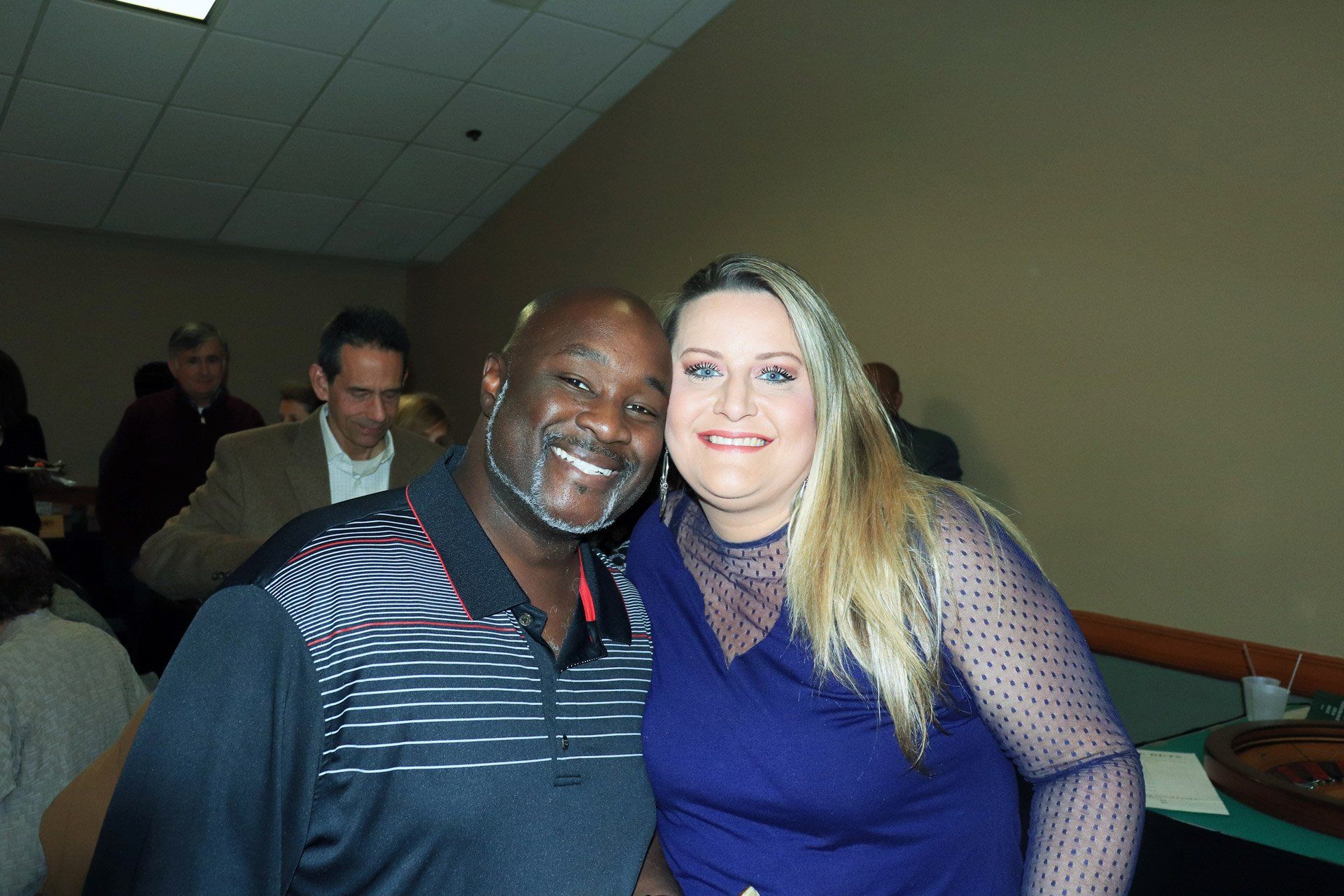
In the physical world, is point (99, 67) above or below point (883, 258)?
above

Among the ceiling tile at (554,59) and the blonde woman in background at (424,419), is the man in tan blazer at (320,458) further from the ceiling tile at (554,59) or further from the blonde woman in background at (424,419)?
the ceiling tile at (554,59)

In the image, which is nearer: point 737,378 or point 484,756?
point 484,756

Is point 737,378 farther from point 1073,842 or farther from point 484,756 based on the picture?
point 1073,842

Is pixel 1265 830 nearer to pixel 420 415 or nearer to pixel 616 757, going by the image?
pixel 616 757

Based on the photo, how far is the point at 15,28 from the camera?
4.84m

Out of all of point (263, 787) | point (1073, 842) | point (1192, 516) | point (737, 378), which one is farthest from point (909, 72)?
point (263, 787)

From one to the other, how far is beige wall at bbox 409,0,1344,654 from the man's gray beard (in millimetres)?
2935

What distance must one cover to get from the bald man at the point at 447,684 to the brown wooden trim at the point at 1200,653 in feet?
8.73

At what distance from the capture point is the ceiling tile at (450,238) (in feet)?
24.9

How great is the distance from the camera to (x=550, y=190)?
6.91 meters

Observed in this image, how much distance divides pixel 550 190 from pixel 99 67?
274 centimetres

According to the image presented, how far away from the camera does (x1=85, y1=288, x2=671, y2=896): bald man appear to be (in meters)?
0.98

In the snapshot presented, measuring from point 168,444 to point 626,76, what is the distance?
3.44 metres

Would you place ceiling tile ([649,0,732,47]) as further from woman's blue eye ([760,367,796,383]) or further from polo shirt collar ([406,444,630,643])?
polo shirt collar ([406,444,630,643])
